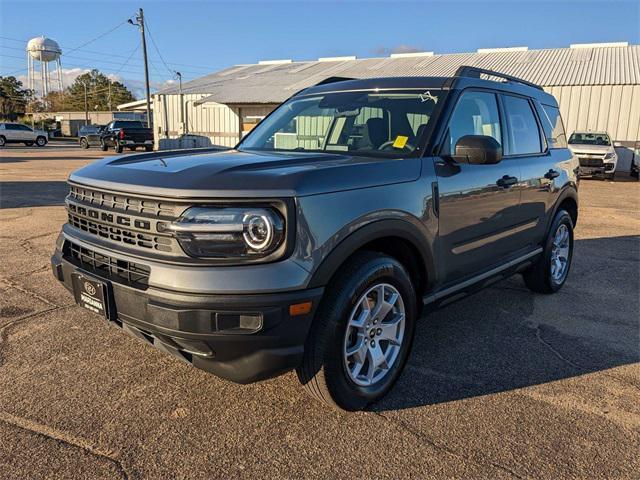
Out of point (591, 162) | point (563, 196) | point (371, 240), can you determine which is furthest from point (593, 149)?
point (371, 240)

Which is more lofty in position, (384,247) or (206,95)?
(206,95)

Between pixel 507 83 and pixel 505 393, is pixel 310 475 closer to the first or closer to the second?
pixel 505 393

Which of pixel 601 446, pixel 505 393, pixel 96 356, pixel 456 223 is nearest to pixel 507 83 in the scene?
pixel 456 223

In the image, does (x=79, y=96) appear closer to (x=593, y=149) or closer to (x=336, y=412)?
(x=593, y=149)

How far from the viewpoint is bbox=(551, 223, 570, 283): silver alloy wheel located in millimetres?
5328

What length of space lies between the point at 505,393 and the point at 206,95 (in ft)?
102

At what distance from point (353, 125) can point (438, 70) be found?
2624 cm

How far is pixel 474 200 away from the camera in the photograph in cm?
363

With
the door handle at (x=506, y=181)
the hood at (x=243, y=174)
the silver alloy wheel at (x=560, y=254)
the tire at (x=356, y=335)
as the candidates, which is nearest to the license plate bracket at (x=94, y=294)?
the hood at (x=243, y=174)

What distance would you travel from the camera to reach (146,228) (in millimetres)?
2588

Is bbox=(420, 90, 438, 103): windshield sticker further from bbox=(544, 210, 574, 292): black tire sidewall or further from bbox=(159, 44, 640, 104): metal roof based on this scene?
bbox=(159, 44, 640, 104): metal roof

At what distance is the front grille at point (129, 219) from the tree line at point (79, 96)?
95.8m

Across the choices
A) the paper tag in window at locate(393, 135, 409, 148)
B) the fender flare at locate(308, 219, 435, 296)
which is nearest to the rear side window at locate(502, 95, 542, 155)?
the paper tag in window at locate(393, 135, 409, 148)

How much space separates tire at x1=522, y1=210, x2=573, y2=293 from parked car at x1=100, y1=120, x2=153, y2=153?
2829 cm
